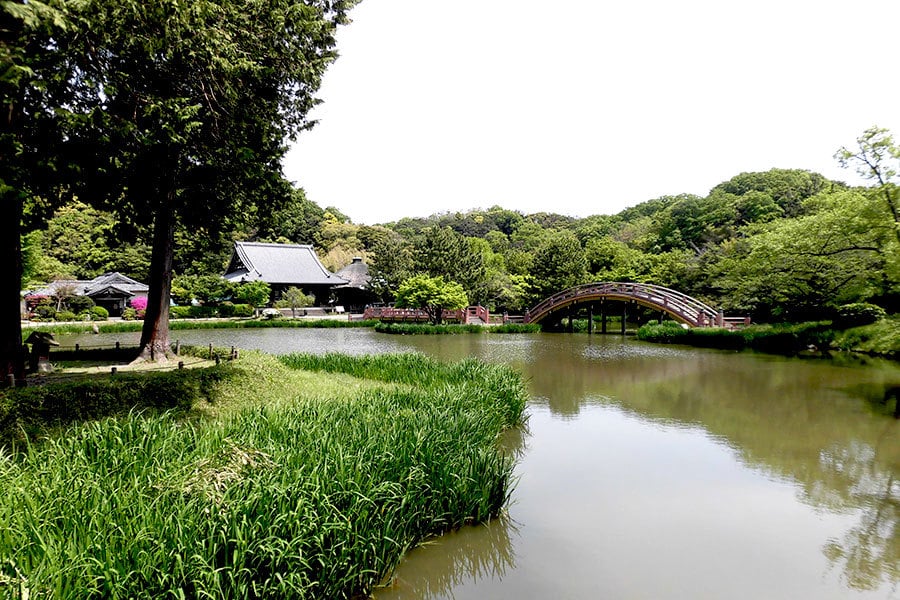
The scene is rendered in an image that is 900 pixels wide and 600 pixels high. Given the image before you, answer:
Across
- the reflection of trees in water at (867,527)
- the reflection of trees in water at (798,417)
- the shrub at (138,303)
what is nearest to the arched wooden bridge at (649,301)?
the reflection of trees in water at (798,417)

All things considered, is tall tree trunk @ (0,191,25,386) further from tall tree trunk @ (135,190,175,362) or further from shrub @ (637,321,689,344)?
shrub @ (637,321,689,344)

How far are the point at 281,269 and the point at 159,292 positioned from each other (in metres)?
25.7

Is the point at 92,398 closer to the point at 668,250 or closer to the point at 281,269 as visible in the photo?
the point at 281,269

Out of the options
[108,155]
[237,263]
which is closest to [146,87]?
[108,155]

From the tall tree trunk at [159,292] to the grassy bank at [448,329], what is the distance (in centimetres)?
1586

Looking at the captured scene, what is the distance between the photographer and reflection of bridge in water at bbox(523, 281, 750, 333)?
21031 millimetres

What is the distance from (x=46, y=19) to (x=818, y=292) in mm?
21092

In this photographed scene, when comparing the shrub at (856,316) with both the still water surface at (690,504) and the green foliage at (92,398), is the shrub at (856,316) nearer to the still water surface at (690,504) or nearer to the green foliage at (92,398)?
the still water surface at (690,504)

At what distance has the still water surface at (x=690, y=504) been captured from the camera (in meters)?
3.72

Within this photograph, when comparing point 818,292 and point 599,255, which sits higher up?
point 599,255

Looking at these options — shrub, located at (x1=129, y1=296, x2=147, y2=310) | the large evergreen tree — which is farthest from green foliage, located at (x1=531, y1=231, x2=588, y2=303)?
shrub, located at (x1=129, y1=296, x2=147, y2=310)

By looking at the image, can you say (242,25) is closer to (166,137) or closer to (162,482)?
(166,137)

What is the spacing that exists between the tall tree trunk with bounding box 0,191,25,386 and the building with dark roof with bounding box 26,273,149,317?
1023 inches

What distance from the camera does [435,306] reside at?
2689cm
